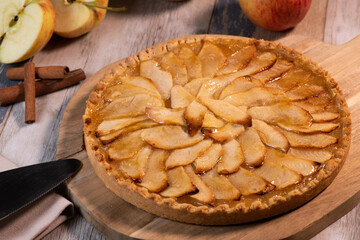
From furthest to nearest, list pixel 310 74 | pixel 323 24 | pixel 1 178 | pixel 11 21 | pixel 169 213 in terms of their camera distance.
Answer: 1. pixel 323 24
2. pixel 11 21
3. pixel 310 74
4. pixel 1 178
5. pixel 169 213

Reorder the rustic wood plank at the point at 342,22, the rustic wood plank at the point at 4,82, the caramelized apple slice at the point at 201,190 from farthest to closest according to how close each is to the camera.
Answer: the rustic wood plank at the point at 342,22 < the rustic wood plank at the point at 4,82 < the caramelized apple slice at the point at 201,190

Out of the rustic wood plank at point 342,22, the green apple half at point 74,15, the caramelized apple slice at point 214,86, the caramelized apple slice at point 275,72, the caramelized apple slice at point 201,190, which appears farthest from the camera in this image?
the rustic wood plank at point 342,22

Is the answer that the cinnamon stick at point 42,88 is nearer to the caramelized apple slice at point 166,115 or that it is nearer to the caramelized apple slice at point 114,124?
the caramelized apple slice at point 114,124

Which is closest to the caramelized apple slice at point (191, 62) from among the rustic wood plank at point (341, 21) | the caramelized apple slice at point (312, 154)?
the caramelized apple slice at point (312, 154)

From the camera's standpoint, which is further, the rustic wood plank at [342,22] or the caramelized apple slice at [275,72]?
the rustic wood plank at [342,22]

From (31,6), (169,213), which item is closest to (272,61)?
(169,213)

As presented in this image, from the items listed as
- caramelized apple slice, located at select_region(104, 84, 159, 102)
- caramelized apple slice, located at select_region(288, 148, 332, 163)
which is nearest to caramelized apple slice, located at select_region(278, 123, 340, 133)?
caramelized apple slice, located at select_region(288, 148, 332, 163)

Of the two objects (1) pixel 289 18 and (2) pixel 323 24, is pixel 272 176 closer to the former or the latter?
(1) pixel 289 18

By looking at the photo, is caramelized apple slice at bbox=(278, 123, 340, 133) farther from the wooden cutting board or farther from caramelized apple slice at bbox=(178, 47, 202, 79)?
caramelized apple slice at bbox=(178, 47, 202, 79)
